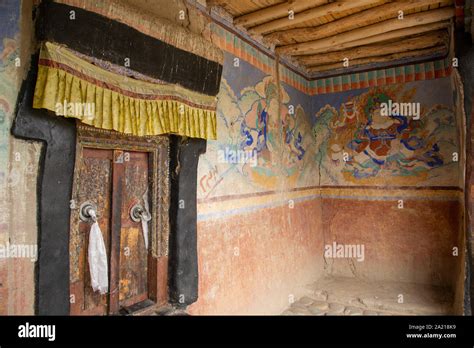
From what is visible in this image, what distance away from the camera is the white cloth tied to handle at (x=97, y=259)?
2223 millimetres

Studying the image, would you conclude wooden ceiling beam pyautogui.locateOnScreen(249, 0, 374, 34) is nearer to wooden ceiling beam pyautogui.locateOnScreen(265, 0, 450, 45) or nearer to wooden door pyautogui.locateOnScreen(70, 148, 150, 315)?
wooden ceiling beam pyautogui.locateOnScreen(265, 0, 450, 45)

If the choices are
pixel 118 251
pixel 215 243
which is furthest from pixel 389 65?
pixel 118 251

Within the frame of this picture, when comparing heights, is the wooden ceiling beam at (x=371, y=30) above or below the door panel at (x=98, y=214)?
above

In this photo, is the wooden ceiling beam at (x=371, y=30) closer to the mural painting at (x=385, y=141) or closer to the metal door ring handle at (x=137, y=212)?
the mural painting at (x=385, y=141)

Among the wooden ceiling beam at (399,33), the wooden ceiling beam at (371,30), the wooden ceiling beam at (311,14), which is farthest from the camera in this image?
the wooden ceiling beam at (399,33)

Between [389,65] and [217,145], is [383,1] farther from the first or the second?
[217,145]

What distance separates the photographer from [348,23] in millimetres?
3703

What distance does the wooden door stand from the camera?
2191 millimetres

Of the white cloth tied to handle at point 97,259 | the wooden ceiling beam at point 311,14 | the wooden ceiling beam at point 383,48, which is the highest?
the wooden ceiling beam at point 383,48

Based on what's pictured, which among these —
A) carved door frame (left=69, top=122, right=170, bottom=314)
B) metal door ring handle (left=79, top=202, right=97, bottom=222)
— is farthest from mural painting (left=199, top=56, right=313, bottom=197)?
metal door ring handle (left=79, top=202, right=97, bottom=222)

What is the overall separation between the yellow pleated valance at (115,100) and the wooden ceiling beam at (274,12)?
124 cm

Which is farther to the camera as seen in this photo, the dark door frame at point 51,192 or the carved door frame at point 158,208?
the carved door frame at point 158,208

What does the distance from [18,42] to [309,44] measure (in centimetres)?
348

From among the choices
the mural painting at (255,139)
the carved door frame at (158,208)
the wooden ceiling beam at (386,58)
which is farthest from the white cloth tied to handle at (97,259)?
the wooden ceiling beam at (386,58)
